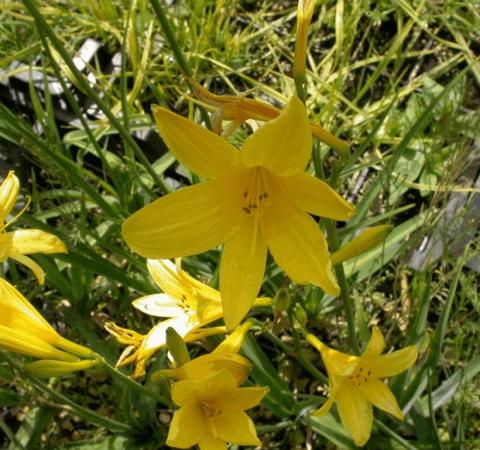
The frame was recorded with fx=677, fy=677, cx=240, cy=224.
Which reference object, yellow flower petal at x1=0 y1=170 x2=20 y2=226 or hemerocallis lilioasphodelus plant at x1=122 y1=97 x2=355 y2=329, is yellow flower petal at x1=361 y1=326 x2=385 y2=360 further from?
yellow flower petal at x1=0 y1=170 x2=20 y2=226

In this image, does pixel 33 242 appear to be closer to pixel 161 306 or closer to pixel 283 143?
pixel 161 306

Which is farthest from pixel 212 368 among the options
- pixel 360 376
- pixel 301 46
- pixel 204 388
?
pixel 301 46

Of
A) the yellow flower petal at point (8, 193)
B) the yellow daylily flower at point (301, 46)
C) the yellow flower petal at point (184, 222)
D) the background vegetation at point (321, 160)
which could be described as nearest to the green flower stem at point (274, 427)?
the background vegetation at point (321, 160)

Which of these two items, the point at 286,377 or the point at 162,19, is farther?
the point at 286,377

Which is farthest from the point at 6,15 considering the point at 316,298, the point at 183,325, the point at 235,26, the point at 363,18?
the point at 183,325

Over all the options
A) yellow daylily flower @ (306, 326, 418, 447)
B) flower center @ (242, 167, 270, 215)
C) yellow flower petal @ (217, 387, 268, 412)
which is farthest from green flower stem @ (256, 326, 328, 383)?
flower center @ (242, 167, 270, 215)

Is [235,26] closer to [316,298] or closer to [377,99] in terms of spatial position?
[377,99]

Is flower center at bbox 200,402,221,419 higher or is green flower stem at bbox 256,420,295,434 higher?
flower center at bbox 200,402,221,419
